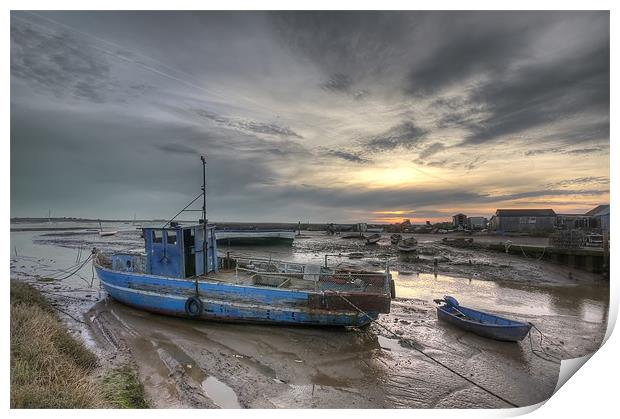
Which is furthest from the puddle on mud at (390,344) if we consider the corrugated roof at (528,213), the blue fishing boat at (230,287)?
the corrugated roof at (528,213)

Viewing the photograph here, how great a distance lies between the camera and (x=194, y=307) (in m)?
8.61

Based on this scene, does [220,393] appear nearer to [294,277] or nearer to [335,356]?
[335,356]

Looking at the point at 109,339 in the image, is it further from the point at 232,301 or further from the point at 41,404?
the point at 41,404

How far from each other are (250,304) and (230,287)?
0.72 meters

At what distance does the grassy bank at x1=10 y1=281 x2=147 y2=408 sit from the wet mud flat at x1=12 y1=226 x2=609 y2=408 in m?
0.37

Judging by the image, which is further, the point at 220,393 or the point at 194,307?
the point at 194,307

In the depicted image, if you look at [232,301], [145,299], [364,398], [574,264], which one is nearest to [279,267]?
[232,301]

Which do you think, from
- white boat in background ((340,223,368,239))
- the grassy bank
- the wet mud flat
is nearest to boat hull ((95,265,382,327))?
the wet mud flat

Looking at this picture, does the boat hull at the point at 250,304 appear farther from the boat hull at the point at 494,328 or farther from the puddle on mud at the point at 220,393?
the puddle on mud at the point at 220,393

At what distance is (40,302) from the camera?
Answer: 936 cm

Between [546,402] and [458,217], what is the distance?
57922 millimetres

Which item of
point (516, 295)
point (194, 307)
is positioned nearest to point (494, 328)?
point (516, 295)

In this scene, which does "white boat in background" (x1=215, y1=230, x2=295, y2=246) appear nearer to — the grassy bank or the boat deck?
the boat deck

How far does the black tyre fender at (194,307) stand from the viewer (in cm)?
858
